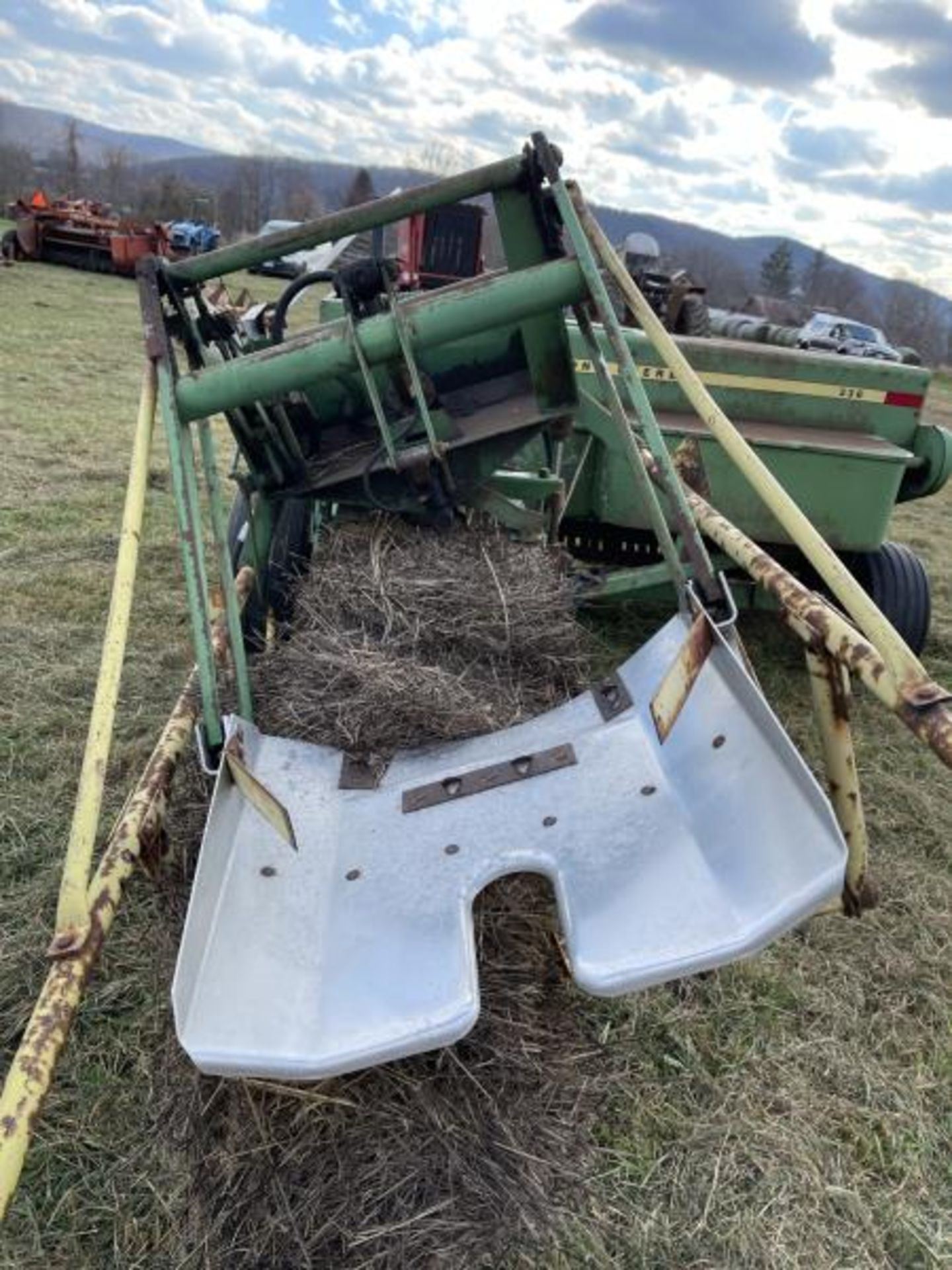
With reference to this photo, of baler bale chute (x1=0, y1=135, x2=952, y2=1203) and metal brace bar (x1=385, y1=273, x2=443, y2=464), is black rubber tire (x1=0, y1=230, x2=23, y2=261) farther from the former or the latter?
metal brace bar (x1=385, y1=273, x2=443, y2=464)

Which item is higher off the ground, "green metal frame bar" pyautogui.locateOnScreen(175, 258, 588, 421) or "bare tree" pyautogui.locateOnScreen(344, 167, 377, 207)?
"green metal frame bar" pyautogui.locateOnScreen(175, 258, 588, 421)

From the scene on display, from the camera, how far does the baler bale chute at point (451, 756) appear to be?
5.80 feet

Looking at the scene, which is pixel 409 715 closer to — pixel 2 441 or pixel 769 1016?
pixel 769 1016

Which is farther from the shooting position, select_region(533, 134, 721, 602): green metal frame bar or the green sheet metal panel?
the green sheet metal panel

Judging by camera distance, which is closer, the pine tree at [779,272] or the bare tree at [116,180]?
the bare tree at [116,180]

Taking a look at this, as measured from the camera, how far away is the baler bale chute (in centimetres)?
177

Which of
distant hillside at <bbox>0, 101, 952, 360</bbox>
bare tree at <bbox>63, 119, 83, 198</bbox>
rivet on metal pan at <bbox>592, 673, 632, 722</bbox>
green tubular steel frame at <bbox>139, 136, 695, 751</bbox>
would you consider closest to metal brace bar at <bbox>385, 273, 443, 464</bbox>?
green tubular steel frame at <bbox>139, 136, 695, 751</bbox>

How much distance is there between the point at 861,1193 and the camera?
206cm

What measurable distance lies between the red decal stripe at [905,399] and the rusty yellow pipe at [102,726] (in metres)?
2.78

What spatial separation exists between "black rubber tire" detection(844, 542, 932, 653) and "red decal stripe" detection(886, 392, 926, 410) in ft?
1.77

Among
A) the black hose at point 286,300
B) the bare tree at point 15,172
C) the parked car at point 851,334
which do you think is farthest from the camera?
the bare tree at point 15,172

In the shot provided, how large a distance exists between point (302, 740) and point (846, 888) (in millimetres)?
1246

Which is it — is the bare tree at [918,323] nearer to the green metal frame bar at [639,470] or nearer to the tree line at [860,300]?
the tree line at [860,300]

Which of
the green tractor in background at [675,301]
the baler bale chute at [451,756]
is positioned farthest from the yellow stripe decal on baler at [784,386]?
the baler bale chute at [451,756]
